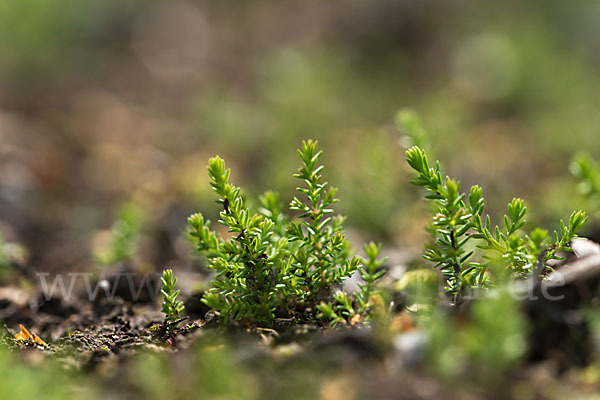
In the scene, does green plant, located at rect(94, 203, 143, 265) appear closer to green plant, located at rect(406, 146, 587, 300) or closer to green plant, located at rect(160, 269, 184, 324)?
green plant, located at rect(160, 269, 184, 324)

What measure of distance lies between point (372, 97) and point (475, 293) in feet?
16.7

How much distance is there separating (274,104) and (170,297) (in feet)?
15.1

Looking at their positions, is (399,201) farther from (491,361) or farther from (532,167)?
(491,361)

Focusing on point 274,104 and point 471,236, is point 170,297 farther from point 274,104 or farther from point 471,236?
point 274,104

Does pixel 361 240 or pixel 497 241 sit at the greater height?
pixel 361 240

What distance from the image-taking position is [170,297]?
2344 millimetres

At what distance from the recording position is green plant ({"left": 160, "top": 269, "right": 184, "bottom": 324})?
232 centimetres

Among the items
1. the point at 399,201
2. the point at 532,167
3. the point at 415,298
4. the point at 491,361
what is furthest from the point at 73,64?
the point at 491,361

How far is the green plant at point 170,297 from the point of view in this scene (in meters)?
2.32

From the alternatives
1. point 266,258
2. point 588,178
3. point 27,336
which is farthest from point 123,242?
Answer: point 588,178

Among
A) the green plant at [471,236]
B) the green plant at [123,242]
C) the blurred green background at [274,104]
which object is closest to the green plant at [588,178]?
the green plant at [471,236]

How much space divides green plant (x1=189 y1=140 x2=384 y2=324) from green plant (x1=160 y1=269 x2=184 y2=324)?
0.16m

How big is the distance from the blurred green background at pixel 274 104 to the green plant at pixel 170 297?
1379 millimetres

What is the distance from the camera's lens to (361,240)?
3881 millimetres
